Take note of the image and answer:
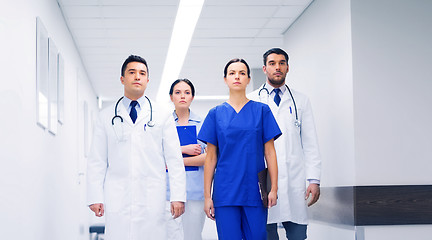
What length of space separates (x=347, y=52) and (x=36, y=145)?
6.96 feet

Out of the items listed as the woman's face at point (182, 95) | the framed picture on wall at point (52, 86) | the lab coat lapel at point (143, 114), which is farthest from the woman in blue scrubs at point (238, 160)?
the framed picture on wall at point (52, 86)

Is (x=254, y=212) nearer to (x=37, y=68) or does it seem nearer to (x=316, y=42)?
(x=37, y=68)

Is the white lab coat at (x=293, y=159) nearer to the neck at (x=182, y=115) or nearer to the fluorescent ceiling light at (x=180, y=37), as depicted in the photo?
the neck at (x=182, y=115)

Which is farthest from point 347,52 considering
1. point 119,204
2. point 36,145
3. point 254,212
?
point 36,145

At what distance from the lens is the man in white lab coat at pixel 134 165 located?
2.72m

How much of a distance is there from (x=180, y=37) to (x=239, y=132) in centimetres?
342

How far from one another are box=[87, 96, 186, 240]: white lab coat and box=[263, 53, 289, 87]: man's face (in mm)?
714

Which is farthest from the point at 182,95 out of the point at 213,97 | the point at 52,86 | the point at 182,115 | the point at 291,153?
the point at 213,97

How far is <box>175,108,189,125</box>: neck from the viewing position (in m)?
3.55

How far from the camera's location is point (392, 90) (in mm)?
3574

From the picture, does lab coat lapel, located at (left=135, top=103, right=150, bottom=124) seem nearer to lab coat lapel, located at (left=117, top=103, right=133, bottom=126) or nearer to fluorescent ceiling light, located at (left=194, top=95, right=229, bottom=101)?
lab coat lapel, located at (left=117, top=103, right=133, bottom=126)

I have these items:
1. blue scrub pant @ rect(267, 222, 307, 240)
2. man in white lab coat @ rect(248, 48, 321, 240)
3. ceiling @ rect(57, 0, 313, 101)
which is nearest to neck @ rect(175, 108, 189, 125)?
man in white lab coat @ rect(248, 48, 321, 240)

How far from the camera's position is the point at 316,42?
4500mm

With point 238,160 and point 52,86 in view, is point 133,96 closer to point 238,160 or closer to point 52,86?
point 238,160
